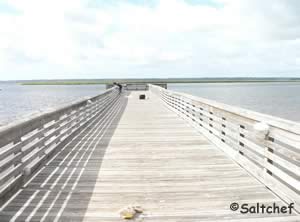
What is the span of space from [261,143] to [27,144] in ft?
10.1

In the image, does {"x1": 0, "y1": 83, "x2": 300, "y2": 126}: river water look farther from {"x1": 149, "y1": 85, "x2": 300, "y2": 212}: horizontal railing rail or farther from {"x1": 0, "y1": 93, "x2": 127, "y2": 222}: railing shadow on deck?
{"x1": 149, "y1": 85, "x2": 300, "y2": 212}: horizontal railing rail

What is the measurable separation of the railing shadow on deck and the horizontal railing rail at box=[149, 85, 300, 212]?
216 centimetres

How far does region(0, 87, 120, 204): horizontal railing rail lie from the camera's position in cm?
324

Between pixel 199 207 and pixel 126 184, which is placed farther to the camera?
pixel 126 184

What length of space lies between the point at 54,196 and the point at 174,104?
9.60 meters

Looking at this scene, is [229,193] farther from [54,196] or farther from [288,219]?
[54,196]

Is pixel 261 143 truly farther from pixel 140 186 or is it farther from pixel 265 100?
pixel 265 100

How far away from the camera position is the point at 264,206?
3.13 metres

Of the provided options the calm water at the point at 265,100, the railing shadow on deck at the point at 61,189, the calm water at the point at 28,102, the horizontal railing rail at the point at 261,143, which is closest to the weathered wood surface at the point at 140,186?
the railing shadow on deck at the point at 61,189

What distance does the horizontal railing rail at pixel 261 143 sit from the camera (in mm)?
3092

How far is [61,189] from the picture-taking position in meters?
3.61

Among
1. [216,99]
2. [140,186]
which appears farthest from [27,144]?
[216,99]

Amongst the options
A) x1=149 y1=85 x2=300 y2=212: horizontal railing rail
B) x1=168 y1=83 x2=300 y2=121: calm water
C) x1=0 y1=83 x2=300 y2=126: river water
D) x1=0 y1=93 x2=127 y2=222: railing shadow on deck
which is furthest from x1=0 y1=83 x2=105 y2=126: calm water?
x1=168 y1=83 x2=300 y2=121: calm water

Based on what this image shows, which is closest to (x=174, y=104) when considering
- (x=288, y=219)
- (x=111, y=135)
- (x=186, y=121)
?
(x=186, y=121)
